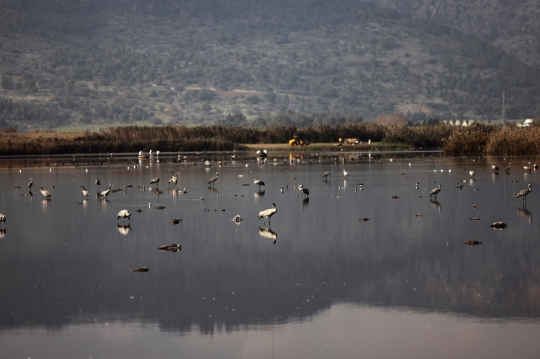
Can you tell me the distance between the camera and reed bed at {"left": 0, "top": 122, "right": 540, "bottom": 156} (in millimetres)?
72062

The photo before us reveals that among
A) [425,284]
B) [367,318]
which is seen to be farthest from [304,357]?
[425,284]

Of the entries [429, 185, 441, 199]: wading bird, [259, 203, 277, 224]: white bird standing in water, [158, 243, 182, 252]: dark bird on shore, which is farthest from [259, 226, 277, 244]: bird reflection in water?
[429, 185, 441, 199]: wading bird

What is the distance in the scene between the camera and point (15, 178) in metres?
45.2

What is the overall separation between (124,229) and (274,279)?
7899 mm

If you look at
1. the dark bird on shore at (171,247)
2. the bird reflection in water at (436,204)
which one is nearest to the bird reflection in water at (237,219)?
the dark bird on shore at (171,247)

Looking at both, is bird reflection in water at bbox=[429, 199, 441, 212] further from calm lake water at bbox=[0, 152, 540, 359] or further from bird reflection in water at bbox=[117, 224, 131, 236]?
bird reflection in water at bbox=[117, 224, 131, 236]

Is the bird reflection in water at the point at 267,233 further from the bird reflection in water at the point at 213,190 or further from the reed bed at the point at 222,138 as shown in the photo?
the reed bed at the point at 222,138

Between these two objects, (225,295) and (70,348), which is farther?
(225,295)

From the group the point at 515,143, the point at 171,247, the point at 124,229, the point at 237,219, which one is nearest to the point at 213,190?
the point at 237,219

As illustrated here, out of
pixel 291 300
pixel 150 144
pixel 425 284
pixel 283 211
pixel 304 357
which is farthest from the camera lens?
pixel 150 144

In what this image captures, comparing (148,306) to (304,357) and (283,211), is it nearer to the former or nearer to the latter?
(304,357)

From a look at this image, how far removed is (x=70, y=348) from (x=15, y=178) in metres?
33.0

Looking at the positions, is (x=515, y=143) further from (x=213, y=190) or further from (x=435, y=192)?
(x=435, y=192)

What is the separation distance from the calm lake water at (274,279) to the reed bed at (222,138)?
129 ft
